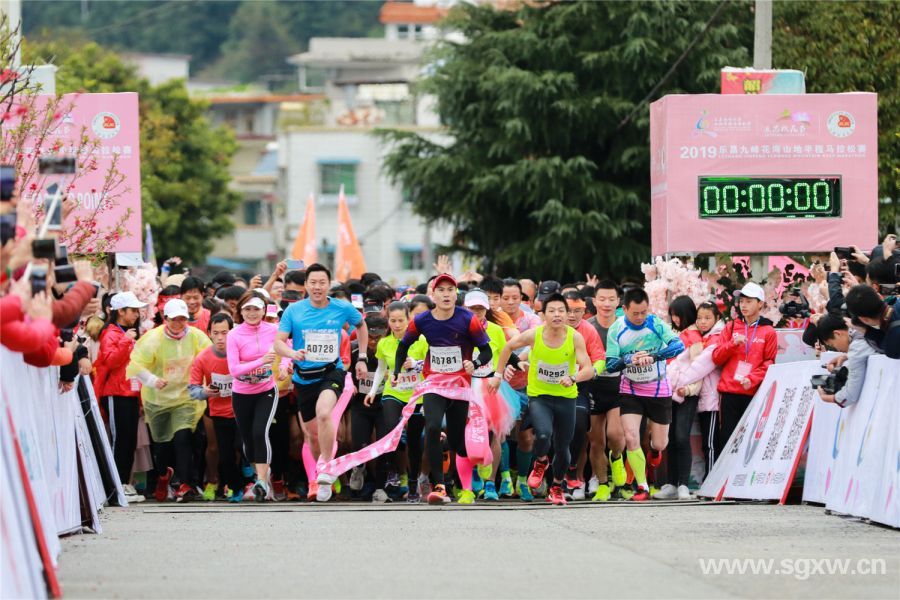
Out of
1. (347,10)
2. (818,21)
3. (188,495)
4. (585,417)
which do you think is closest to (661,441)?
(585,417)

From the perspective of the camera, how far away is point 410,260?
77.1 meters

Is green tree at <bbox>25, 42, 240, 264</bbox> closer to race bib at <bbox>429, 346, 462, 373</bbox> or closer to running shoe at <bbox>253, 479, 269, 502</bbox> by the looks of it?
running shoe at <bbox>253, 479, 269, 502</bbox>

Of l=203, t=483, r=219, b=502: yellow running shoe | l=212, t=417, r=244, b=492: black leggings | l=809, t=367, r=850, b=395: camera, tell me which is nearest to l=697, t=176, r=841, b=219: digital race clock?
l=212, t=417, r=244, b=492: black leggings

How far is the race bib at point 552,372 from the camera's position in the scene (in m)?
15.4

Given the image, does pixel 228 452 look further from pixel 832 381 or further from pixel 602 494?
pixel 832 381

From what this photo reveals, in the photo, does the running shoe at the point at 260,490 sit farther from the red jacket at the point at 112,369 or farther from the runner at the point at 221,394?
the red jacket at the point at 112,369

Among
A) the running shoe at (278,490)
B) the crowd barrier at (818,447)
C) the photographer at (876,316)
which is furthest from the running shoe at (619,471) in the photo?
the photographer at (876,316)

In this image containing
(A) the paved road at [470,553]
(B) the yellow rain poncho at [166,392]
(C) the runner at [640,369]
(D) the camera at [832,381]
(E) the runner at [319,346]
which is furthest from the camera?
(B) the yellow rain poncho at [166,392]

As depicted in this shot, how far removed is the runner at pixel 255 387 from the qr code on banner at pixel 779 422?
441 centimetres

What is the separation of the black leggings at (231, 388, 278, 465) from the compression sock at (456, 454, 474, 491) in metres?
1.79

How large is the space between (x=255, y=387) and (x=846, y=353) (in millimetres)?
5374

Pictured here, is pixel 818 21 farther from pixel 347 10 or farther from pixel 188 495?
pixel 347 10

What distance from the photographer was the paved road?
9.30 metres

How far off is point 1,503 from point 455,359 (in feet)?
24.1
